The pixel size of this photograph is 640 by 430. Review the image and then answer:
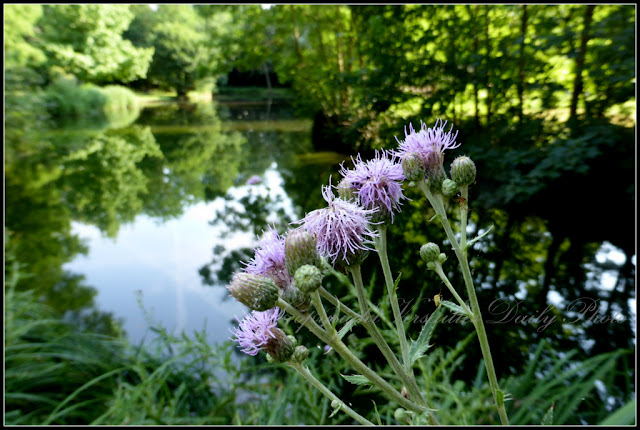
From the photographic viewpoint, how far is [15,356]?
5.44ft

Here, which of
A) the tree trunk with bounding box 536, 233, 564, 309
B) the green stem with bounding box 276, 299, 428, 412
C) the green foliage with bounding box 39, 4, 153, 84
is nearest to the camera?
the green stem with bounding box 276, 299, 428, 412

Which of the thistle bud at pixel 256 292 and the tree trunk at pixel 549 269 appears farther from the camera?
the tree trunk at pixel 549 269

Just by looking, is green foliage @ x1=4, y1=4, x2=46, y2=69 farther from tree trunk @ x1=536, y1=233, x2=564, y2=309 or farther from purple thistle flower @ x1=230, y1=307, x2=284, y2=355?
tree trunk @ x1=536, y1=233, x2=564, y2=309

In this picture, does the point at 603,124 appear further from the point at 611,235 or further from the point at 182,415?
the point at 182,415

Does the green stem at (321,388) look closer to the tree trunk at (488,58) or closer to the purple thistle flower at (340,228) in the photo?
the purple thistle flower at (340,228)

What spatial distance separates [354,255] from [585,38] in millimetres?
2881

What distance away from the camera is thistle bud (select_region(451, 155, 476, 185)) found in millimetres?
582

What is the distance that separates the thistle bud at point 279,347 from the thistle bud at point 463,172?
A: 0.34m

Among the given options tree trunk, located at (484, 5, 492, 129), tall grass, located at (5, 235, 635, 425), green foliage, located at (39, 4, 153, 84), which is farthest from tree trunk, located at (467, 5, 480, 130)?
green foliage, located at (39, 4, 153, 84)

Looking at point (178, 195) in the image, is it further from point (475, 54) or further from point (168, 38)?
point (168, 38)

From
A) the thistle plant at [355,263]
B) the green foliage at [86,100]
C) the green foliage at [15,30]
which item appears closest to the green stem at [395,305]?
the thistle plant at [355,263]

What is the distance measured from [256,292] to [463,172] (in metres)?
0.35

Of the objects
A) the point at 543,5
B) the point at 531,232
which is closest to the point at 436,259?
the point at 531,232

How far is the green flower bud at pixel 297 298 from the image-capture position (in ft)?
1.60
